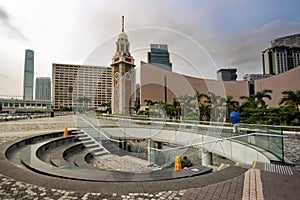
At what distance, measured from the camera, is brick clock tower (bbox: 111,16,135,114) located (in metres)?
7.60

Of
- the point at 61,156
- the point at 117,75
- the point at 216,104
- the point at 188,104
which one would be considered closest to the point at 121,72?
the point at 117,75

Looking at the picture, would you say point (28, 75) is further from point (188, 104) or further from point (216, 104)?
point (216, 104)

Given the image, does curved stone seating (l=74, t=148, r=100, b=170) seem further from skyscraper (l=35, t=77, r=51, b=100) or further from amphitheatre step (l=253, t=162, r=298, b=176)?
skyscraper (l=35, t=77, r=51, b=100)

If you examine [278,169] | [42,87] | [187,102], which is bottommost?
[278,169]

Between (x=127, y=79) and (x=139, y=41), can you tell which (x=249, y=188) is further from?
(x=127, y=79)

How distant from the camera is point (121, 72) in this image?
984 cm

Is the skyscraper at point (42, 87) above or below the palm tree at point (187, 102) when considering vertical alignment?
above

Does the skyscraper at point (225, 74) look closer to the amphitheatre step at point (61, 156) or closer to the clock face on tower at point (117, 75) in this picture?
the clock face on tower at point (117, 75)

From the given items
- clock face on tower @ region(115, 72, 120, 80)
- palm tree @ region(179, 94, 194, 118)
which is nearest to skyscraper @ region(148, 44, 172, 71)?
clock face on tower @ region(115, 72, 120, 80)

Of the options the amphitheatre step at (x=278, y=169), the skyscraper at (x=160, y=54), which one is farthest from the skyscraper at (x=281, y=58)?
the amphitheatre step at (x=278, y=169)

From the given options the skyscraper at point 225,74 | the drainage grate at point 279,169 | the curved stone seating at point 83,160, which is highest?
the skyscraper at point 225,74

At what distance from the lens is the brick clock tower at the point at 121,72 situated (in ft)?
24.9

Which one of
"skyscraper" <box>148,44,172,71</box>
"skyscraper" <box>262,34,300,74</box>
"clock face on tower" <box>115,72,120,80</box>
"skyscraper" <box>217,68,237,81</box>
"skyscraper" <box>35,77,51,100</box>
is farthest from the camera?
"skyscraper" <box>35,77,51,100</box>

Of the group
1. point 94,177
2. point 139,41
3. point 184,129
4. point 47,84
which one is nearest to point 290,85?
point 184,129
